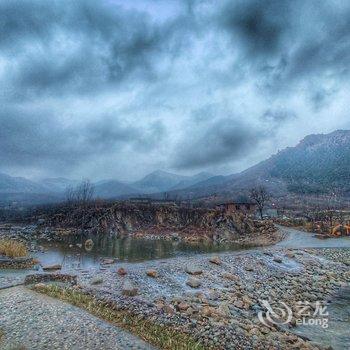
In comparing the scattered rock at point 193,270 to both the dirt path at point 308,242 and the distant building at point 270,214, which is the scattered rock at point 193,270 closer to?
the dirt path at point 308,242

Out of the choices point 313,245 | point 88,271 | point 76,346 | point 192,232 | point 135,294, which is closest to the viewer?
point 76,346

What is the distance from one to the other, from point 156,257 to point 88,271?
1521 cm

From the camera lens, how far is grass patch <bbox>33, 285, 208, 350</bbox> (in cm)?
1695

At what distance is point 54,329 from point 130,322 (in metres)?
4.10

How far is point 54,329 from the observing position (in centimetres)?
1731

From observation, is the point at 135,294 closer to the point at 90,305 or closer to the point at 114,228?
the point at 90,305

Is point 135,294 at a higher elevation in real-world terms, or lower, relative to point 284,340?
higher

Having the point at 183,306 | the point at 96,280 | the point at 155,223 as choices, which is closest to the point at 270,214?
the point at 155,223

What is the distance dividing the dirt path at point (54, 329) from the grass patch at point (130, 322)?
0.66 m

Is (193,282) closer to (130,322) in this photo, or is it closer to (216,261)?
(216,261)

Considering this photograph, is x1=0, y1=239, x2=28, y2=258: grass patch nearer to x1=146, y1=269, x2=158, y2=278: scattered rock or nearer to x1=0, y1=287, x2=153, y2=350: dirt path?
x1=146, y1=269, x2=158, y2=278: scattered rock

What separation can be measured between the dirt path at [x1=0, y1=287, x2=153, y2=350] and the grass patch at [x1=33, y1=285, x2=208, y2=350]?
66 cm

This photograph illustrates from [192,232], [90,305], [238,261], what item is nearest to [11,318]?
[90,305]

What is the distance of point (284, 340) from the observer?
19.5 m
